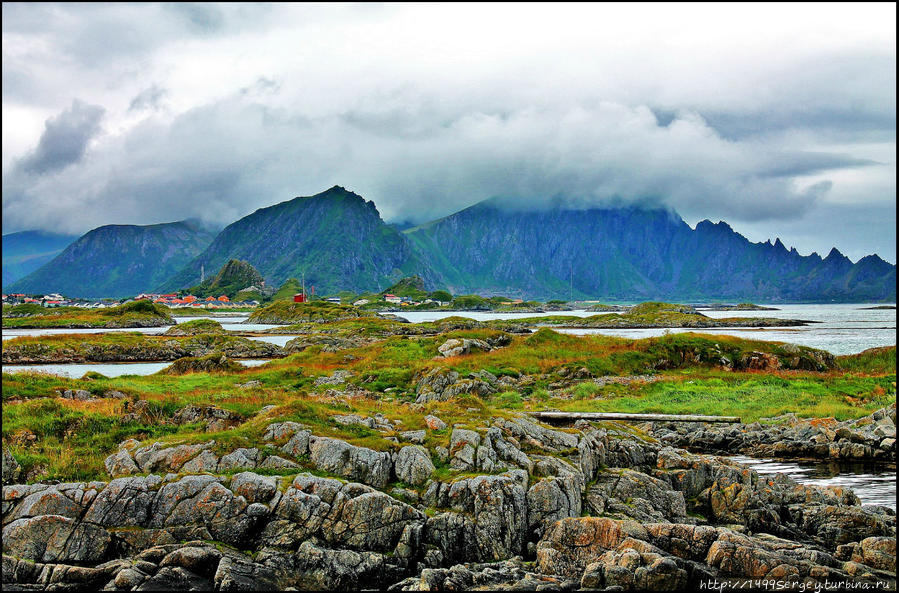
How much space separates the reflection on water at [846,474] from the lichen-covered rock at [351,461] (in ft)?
59.0

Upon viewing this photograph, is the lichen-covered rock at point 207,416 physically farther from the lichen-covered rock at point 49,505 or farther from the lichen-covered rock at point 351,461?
the lichen-covered rock at point 49,505

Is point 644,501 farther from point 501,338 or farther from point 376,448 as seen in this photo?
point 501,338

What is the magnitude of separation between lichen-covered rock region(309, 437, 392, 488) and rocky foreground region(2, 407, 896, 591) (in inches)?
1.9

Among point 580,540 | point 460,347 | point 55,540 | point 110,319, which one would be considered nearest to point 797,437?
point 580,540

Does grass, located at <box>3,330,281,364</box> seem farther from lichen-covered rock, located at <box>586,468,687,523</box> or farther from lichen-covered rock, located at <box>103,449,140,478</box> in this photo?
lichen-covered rock, located at <box>586,468,687,523</box>

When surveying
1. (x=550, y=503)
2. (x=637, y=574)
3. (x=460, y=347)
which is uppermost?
(x=460, y=347)

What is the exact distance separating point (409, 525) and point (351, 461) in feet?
10.8

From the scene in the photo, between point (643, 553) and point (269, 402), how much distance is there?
20.5 meters

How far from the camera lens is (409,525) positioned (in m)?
16.1

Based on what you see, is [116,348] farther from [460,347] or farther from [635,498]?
[635,498]

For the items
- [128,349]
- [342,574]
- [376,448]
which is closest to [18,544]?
[342,574]

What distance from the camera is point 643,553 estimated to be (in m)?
14.7

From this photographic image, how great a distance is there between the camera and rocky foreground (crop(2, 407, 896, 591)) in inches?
555

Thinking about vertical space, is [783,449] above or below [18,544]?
below
